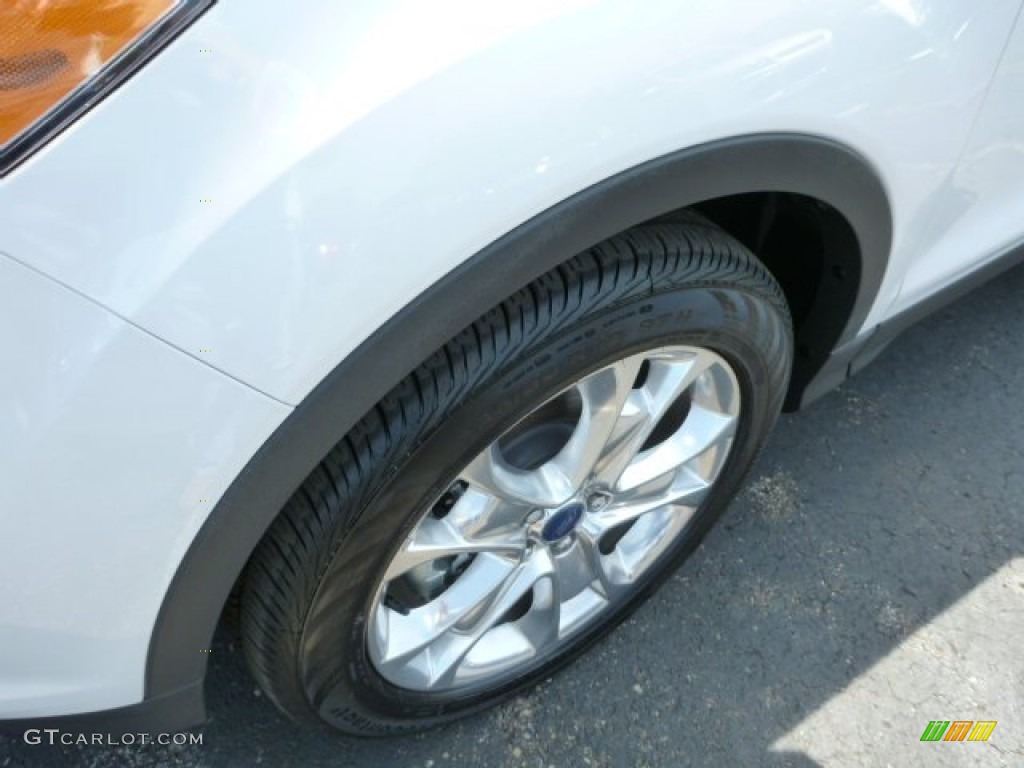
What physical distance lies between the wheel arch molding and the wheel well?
123 millimetres

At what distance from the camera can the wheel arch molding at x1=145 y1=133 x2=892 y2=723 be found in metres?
0.94

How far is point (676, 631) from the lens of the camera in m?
1.75

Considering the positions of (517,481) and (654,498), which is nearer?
(517,481)

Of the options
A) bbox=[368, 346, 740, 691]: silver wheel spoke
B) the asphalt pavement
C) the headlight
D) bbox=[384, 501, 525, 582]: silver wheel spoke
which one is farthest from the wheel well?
the headlight

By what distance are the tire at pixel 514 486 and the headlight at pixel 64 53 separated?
429 millimetres

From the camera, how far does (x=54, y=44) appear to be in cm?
79

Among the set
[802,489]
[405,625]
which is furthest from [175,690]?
[802,489]

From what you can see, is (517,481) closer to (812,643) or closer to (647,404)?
(647,404)

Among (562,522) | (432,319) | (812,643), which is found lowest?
(812,643)

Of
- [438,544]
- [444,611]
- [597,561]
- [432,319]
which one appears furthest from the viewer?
[597,561]

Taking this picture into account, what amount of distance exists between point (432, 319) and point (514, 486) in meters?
0.41

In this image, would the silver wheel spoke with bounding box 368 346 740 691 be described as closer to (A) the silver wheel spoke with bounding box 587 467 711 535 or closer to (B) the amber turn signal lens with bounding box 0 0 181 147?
(A) the silver wheel spoke with bounding box 587 467 711 535

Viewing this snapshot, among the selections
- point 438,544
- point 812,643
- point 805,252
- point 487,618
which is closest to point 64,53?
point 438,544

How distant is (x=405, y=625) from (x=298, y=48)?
2.88 ft
